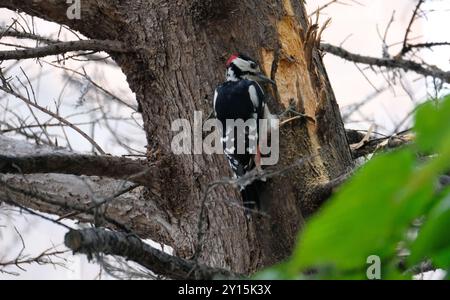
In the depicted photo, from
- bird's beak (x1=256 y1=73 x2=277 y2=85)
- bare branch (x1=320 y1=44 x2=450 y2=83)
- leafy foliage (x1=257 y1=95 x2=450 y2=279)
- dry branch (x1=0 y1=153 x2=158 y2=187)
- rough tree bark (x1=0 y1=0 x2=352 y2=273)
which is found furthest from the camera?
bare branch (x1=320 y1=44 x2=450 y2=83)

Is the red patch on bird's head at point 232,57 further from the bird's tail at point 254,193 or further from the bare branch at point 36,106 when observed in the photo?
the bare branch at point 36,106

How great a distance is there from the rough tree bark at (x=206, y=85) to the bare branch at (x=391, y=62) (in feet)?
2.57

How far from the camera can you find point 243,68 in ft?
8.59

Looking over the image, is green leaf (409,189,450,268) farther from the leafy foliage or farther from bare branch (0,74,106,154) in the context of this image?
bare branch (0,74,106,154)

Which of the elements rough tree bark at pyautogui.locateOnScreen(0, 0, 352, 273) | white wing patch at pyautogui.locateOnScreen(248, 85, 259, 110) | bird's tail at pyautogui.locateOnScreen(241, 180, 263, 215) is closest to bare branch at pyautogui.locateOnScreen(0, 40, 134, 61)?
rough tree bark at pyautogui.locateOnScreen(0, 0, 352, 273)

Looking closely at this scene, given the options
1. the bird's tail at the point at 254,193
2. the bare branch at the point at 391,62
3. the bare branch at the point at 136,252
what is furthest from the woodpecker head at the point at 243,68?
the bare branch at the point at 136,252

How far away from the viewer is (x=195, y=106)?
2586 millimetres

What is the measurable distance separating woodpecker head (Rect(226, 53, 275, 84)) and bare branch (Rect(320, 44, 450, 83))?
838 millimetres

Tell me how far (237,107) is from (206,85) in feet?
0.90

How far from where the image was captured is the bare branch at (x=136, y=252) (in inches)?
59.0

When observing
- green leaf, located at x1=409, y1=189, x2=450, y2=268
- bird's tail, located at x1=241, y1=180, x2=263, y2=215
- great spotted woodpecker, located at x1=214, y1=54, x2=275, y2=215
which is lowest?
green leaf, located at x1=409, y1=189, x2=450, y2=268

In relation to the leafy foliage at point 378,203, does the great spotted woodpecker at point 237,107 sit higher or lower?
higher

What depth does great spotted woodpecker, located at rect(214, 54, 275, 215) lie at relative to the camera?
2584mm
